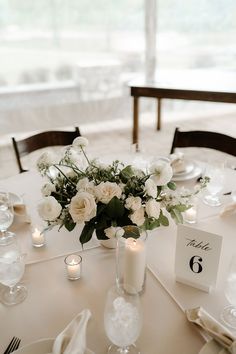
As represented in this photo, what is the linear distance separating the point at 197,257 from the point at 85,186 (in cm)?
37

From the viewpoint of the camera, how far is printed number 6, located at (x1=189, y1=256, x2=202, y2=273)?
0.99m

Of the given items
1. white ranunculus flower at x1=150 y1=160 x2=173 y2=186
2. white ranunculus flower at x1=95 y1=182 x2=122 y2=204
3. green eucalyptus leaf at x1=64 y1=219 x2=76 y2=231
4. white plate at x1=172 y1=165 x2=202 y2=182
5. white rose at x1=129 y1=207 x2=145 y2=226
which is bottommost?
white plate at x1=172 y1=165 x2=202 y2=182

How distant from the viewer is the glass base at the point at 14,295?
3.18 feet

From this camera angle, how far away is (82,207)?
918mm

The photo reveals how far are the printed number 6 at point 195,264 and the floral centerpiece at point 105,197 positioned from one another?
13cm

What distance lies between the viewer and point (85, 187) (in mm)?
966

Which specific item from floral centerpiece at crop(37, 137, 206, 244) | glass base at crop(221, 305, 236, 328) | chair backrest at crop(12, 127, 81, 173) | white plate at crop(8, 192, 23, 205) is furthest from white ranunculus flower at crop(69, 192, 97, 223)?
chair backrest at crop(12, 127, 81, 173)

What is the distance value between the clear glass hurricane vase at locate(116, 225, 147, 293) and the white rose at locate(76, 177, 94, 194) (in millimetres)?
141

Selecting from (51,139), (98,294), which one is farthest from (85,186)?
(51,139)

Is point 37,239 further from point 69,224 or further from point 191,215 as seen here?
point 191,215

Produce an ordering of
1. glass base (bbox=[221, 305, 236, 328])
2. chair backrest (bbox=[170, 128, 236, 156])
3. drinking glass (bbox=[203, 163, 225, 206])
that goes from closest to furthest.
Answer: glass base (bbox=[221, 305, 236, 328]) → drinking glass (bbox=[203, 163, 225, 206]) → chair backrest (bbox=[170, 128, 236, 156])

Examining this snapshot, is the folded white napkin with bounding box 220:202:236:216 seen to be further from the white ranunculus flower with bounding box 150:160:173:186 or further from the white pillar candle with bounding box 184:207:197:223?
the white ranunculus flower with bounding box 150:160:173:186

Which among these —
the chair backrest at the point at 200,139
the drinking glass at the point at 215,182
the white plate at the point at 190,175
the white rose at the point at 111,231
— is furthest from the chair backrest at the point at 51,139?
the white rose at the point at 111,231

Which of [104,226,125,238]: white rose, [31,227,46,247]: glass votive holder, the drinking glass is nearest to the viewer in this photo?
[104,226,125,238]: white rose
